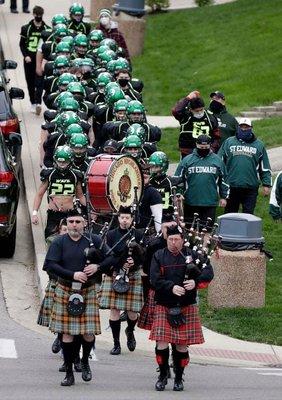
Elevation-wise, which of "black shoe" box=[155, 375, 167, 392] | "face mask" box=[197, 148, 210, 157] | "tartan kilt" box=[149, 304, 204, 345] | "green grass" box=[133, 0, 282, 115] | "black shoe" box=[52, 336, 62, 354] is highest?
"tartan kilt" box=[149, 304, 204, 345]

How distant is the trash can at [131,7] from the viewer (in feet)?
116

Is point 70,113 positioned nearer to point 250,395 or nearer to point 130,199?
point 130,199

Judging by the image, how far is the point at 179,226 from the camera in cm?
1584

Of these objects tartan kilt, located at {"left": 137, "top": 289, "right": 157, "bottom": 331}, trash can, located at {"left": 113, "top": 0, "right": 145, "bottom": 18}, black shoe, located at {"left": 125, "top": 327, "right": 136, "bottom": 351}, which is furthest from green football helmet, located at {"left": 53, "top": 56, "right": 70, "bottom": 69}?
trash can, located at {"left": 113, "top": 0, "right": 145, "bottom": 18}

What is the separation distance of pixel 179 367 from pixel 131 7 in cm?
2066

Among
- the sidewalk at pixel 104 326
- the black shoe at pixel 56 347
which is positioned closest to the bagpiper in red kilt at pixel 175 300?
the black shoe at pixel 56 347

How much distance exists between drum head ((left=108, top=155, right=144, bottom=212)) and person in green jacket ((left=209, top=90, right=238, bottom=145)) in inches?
143

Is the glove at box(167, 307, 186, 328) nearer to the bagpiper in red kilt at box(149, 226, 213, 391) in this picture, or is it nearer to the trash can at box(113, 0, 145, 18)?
the bagpiper in red kilt at box(149, 226, 213, 391)

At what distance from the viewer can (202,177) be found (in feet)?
67.9

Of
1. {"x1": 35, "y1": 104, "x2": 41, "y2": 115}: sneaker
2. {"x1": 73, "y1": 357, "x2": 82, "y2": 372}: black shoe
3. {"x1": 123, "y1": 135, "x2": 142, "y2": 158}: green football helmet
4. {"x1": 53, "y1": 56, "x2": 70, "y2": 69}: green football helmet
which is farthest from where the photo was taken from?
{"x1": 35, "y1": 104, "x2": 41, "y2": 115}: sneaker

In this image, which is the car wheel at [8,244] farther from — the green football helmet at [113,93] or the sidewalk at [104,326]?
the green football helmet at [113,93]

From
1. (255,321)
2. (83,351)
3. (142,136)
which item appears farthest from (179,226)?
(142,136)

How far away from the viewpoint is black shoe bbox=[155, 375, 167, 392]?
15570 mm

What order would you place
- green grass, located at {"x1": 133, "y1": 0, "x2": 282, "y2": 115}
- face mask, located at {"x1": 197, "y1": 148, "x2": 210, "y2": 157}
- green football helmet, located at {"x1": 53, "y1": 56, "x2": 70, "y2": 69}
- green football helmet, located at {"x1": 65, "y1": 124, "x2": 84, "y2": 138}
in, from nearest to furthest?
face mask, located at {"x1": 197, "y1": 148, "x2": 210, "y2": 157}, green football helmet, located at {"x1": 65, "y1": 124, "x2": 84, "y2": 138}, green football helmet, located at {"x1": 53, "y1": 56, "x2": 70, "y2": 69}, green grass, located at {"x1": 133, "y1": 0, "x2": 282, "y2": 115}
